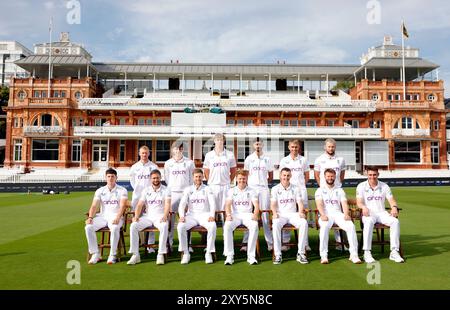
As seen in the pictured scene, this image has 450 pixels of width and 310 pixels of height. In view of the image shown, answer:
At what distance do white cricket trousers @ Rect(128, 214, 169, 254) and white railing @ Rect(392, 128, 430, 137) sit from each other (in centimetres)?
Result: 3779

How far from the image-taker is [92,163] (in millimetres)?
39031

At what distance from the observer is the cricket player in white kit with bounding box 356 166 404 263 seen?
6570mm

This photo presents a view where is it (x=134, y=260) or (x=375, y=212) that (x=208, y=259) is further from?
(x=375, y=212)

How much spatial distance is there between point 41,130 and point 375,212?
38.7 m

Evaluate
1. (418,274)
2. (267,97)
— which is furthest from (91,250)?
(267,97)

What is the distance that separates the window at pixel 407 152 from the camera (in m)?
39.8

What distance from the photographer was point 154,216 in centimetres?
703

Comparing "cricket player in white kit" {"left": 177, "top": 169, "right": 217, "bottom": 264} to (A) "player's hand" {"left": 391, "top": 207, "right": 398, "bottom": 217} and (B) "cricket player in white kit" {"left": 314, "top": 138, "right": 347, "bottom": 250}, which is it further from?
(A) "player's hand" {"left": 391, "top": 207, "right": 398, "bottom": 217}

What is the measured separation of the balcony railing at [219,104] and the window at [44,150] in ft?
17.7

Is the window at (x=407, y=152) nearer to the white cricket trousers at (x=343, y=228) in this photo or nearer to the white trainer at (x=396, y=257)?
the white trainer at (x=396, y=257)

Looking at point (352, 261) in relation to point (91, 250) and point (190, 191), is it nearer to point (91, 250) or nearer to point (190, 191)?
point (190, 191)

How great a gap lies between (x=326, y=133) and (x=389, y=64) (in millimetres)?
13313

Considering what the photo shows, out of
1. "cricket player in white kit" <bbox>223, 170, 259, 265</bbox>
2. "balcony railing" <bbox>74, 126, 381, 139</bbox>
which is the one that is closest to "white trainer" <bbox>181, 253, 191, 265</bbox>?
"cricket player in white kit" <bbox>223, 170, 259, 265</bbox>

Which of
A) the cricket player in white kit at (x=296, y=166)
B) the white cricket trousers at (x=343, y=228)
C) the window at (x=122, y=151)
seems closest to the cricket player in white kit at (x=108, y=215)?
the cricket player in white kit at (x=296, y=166)
